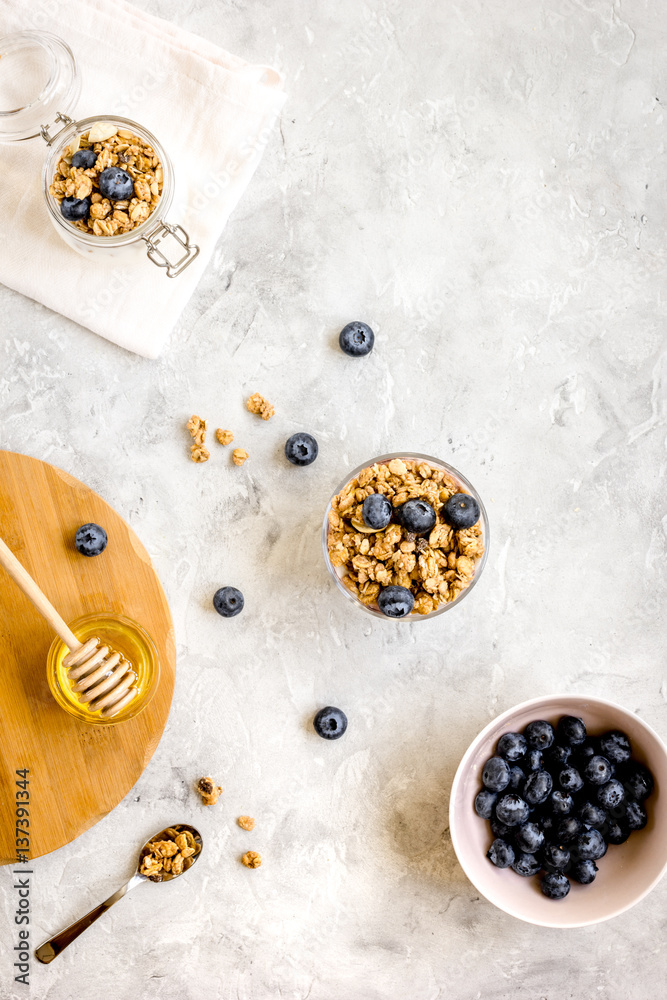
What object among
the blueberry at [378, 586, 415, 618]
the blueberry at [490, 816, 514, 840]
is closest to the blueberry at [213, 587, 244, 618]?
the blueberry at [378, 586, 415, 618]

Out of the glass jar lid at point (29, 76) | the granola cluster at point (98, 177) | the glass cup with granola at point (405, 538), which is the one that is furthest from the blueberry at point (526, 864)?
the glass jar lid at point (29, 76)

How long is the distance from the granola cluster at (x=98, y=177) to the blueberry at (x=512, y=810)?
1362 millimetres

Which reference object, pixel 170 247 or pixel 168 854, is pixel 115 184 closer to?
pixel 170 247

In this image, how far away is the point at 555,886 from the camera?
1.44 metres

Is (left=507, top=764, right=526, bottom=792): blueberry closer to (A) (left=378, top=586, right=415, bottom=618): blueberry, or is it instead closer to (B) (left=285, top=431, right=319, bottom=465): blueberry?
(A) (left=378, top=586, right=415, bottom=618): blueberry

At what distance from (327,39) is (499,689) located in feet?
4.91

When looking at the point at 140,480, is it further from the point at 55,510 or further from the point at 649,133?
the point at 649,133

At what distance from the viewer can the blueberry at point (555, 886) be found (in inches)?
56.8

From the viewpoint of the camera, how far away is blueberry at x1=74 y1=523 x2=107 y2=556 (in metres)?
1.43

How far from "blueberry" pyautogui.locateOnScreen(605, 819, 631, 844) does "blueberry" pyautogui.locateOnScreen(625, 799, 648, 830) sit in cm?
1

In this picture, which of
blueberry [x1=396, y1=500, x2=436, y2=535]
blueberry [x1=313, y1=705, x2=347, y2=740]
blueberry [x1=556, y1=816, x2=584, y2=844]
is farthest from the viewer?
blueberry [x1=313, y1=705, x2=347, y2=740]

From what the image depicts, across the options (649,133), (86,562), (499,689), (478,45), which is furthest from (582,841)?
(478,45)

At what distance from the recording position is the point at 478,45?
5.24ft

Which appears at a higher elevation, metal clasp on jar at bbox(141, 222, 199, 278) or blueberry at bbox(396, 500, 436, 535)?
metal clasp on jar at bbox(141, 222, 199, 278)
